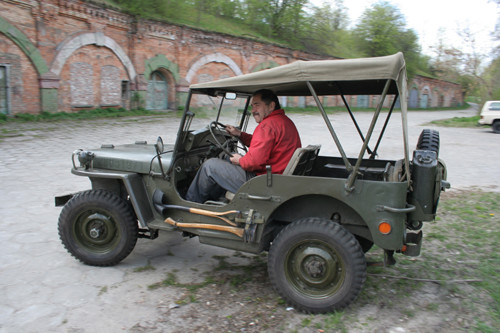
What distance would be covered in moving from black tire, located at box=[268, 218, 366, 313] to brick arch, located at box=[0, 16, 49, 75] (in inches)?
594

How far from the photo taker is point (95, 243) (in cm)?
407

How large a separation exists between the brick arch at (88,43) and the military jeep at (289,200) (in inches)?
546

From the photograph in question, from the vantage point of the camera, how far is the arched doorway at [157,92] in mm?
21172

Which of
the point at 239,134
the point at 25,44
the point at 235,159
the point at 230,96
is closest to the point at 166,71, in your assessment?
the point at 25,44

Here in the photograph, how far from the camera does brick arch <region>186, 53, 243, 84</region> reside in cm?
2291

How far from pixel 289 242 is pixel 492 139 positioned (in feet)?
55.5

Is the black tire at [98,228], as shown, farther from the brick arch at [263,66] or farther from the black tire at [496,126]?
the brick arch at [263,66]

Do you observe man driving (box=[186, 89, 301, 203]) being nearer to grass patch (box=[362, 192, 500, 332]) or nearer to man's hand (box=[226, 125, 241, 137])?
man's hand (box=[226, 125, 241, 137])

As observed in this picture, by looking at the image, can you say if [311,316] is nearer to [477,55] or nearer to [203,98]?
→ [203,98]

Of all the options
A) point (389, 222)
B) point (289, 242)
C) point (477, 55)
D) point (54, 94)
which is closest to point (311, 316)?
point (289, 242)

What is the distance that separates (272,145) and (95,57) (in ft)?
53.9

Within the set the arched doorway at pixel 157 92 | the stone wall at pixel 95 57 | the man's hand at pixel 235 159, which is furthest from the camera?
the arched doorway at pixel 157 92

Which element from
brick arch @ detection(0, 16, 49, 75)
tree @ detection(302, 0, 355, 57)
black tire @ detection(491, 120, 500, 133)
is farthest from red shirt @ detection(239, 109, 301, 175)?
tree @ detection(302, 0, 355, 57)

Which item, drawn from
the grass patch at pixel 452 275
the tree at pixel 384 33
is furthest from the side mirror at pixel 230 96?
the tree at pixel 384 33
